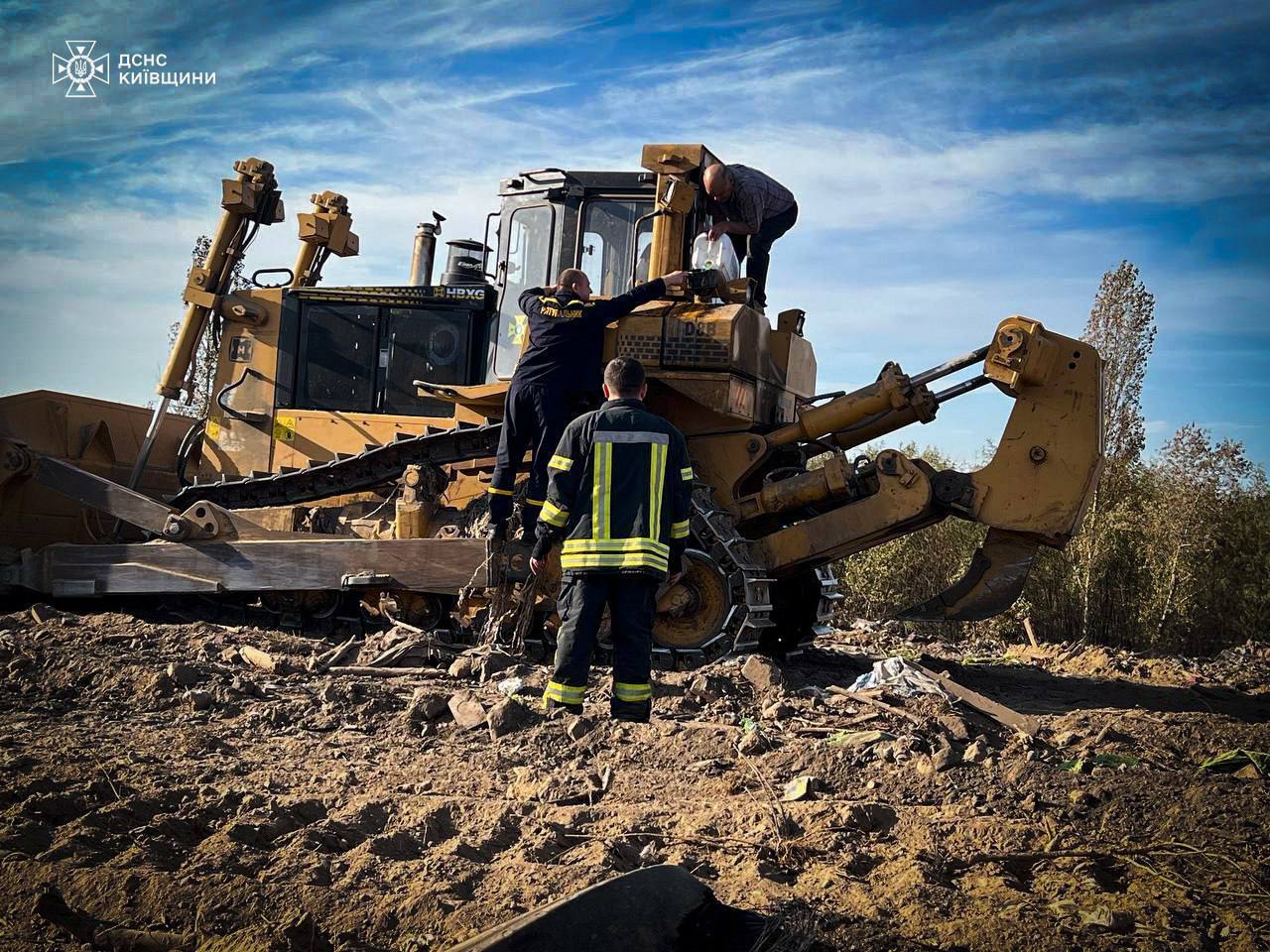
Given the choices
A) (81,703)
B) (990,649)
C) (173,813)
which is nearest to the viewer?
(173,813)

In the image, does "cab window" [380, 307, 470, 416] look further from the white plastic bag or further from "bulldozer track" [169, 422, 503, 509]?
the white plastic bag

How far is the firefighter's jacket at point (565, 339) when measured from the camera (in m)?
7.45

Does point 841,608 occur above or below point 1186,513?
below

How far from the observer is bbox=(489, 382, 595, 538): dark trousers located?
7.42 metres

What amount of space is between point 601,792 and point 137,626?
494 cm

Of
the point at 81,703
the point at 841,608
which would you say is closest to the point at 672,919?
the point at 81,703

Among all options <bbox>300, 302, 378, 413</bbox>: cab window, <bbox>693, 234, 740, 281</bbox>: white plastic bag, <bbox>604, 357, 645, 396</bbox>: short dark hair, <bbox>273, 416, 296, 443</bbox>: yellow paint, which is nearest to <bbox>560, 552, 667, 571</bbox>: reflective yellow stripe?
<bbox>604, 357, 645, 396</bbox>: short dark hair

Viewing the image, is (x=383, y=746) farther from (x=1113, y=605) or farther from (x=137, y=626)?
(x=1113, y=605)

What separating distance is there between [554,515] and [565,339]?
2.32m

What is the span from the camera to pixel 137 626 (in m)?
8.34

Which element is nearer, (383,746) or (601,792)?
(601,792)

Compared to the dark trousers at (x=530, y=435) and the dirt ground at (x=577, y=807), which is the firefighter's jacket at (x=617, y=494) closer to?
the dirt ground at (x=577, y=807)

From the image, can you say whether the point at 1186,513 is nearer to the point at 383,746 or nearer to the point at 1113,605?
the point at 1113,605

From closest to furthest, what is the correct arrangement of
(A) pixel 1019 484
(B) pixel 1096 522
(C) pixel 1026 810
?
(C) pixel 1026 810
(A) pixel 1019 484
(B) pixel 1096 522
